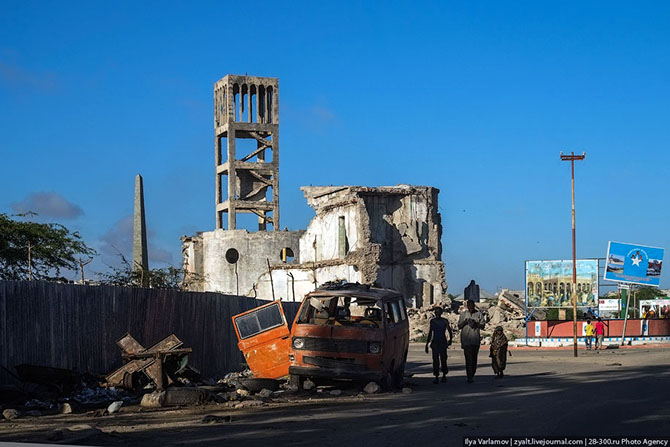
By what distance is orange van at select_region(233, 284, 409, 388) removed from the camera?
17.6 meters

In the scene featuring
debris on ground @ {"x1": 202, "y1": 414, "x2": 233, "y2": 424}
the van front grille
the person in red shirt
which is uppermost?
the van front grille

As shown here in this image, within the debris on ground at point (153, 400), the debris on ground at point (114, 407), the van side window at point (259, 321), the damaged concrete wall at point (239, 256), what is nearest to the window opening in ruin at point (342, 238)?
the damaged concrete wall at point (239, 256)

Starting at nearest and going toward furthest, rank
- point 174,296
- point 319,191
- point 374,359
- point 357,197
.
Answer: point 374,359 → point 174,296 → point 357,197 → point 319,191

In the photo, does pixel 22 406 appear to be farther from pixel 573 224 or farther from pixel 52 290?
pixel 573 224

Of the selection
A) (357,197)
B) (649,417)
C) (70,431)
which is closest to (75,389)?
(70,431)

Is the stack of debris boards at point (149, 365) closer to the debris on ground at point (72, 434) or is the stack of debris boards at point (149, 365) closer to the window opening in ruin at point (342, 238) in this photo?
the debris on ground at point (72, 434)

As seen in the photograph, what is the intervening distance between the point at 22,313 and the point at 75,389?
1.58 meters

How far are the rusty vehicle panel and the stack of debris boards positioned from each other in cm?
208

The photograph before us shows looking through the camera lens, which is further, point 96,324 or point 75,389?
point 96,324

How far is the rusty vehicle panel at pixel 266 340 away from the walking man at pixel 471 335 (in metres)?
4.35

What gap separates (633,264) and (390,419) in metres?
37.9

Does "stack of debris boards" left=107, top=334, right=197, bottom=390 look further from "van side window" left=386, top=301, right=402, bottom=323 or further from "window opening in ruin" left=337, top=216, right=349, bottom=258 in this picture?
"window opening in ruin" left=337, top=216, right=349, bottom=258

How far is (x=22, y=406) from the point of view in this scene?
1424 centimetres

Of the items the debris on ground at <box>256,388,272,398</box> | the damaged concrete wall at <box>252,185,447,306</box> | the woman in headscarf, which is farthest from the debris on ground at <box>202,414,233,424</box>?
the damaged concrete wall at <box>252,185,447,306</box>
